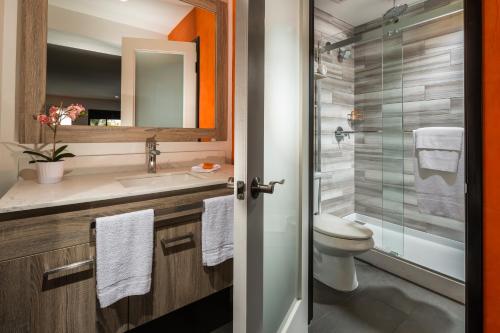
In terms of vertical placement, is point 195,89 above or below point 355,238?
above

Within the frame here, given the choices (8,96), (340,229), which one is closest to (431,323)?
(340,229)

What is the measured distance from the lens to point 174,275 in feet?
4.06

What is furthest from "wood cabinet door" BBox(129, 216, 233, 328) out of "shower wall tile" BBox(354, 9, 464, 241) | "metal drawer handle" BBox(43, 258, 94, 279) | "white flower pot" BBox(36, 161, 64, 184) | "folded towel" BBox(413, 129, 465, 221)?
"shower wall tile" BBox(354, 9, 464, 241)

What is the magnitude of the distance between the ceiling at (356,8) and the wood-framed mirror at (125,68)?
3.53 ft

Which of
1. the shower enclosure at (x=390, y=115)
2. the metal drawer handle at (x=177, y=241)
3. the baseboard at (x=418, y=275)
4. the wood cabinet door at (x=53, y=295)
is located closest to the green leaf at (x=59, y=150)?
the wood cabinet door at (x=53, y=295)

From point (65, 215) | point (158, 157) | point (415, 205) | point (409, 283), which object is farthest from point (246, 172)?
point (415, 205)

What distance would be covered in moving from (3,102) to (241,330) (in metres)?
1.50

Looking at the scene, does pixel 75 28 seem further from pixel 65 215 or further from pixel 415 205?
pixel 415 205

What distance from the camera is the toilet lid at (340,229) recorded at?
67.2 inches

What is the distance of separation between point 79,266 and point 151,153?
0.80 meters

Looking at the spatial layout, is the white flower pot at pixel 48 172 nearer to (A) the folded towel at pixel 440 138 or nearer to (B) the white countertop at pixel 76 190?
(B) the white countertop at pixel 76 190

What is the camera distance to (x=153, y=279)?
3.85 ft

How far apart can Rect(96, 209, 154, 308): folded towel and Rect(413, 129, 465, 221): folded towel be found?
231 cm

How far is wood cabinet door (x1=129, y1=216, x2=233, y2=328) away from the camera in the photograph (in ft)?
3.83
